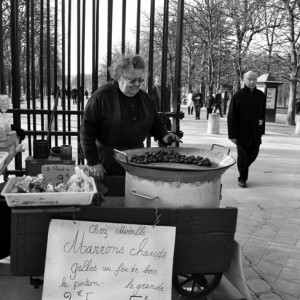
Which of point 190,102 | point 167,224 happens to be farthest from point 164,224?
point 190,102

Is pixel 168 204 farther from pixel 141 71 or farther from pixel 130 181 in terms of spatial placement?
pixel 141 71

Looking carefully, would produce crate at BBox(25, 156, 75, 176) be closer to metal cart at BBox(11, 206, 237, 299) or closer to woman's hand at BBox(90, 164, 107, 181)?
woman's hand at BBox(90, 164, 107, 181)

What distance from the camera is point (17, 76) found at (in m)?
4.07

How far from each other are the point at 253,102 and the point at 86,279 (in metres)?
4.27

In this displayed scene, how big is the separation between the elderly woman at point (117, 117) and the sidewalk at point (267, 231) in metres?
1.01

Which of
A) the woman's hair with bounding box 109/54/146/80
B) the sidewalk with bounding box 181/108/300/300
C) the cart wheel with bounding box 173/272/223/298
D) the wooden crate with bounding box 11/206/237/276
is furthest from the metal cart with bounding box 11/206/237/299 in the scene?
the woman's hair with bounding box 109/54/146/80

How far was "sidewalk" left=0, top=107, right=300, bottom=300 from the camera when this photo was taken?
9.27ft

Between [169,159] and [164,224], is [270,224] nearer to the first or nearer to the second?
[169,159]

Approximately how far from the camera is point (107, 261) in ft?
6.50

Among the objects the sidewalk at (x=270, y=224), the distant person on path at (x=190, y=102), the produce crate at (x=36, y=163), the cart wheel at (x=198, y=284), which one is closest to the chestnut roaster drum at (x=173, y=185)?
the cart wheel at (x=198, y=284)

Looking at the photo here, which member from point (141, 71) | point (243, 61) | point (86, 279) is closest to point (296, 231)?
point (141, 71)

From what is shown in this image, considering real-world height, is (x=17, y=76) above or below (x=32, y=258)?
above

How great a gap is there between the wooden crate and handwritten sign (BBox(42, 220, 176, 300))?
0.05 meters

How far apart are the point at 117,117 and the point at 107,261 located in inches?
44.1
